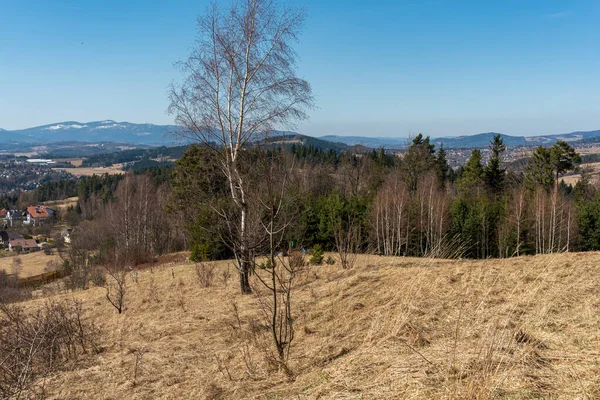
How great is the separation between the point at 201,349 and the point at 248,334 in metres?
0.78

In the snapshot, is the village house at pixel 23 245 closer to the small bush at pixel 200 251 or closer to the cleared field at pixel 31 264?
the cleared field at pixel 31 264

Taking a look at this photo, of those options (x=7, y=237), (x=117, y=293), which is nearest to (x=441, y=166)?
(x=117, y=293)

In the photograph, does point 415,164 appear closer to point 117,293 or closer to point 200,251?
point 200,251

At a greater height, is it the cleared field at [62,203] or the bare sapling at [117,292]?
the bare sapling at [117,292]

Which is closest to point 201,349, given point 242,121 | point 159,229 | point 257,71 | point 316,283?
point 316,283

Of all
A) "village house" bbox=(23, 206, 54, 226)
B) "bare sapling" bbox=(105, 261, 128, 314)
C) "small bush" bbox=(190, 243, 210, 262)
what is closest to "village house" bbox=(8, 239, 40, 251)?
"village house" bbox=(23, 206, 54, 226)

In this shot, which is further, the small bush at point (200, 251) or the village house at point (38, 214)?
the village house at point (38, 214)

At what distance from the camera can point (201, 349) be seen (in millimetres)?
6188

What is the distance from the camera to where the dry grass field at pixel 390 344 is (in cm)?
332

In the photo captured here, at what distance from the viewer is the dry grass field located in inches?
131

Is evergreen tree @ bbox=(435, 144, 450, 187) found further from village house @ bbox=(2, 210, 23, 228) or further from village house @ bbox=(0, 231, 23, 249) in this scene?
village house @ bbox=(2, 210, 23, 228)

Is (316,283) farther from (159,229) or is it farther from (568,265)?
(159,229)

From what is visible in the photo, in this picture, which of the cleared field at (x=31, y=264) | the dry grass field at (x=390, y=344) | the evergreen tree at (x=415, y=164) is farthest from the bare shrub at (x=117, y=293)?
the cleared field at (x=31, y=264)

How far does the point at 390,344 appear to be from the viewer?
4449 mm
